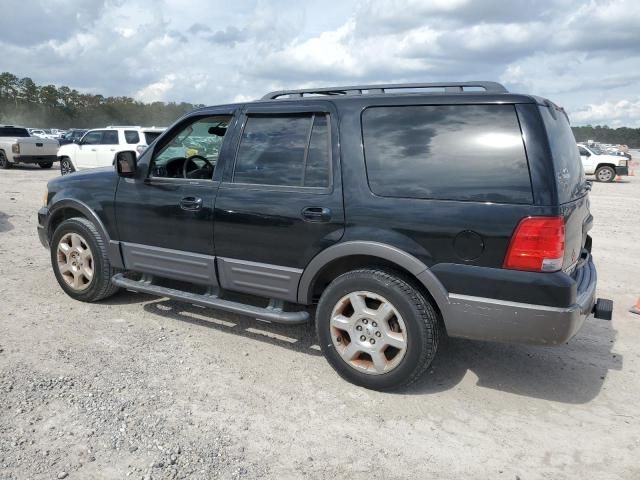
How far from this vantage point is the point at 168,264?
4.43 m

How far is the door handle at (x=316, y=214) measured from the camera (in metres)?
3.59

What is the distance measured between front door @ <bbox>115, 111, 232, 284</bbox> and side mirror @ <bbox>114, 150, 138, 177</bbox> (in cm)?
5

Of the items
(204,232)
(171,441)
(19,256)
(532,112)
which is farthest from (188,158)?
(19,256)

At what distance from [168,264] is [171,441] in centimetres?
180

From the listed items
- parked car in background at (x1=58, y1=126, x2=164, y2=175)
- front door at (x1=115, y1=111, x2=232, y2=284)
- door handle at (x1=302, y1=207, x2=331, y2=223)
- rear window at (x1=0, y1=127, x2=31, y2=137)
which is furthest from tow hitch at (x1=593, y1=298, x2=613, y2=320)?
rear window at (x1=0, y1=127, x2=31, y2=137)

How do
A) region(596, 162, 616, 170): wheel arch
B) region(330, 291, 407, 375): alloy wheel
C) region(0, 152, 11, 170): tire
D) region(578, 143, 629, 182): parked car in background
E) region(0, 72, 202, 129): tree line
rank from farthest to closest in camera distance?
region(0, 72, 202, 129): tree line → region(596, 162, 616, 170): wheel arch → region(578, 143, 629, 182): parked car in background → region(0, 152, 11, 170): tire → region(330, 291, 407, 375): alloy wheel

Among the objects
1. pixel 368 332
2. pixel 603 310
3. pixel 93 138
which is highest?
pixel 93 138

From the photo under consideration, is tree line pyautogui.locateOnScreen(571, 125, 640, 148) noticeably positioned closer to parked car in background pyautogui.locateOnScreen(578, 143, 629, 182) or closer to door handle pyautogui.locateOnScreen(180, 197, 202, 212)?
parked car in background pyautogui.locateOnScreen(578, 143, 629, 182)

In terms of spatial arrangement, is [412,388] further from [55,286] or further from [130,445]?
[55,286]

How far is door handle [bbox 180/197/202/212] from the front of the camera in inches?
163

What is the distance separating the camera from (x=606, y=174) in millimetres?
22656

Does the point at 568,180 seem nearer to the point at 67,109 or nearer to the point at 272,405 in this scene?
the point at 272,405

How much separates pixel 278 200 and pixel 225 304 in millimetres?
952

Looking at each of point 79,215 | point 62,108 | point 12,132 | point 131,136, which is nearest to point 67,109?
point 62,108
